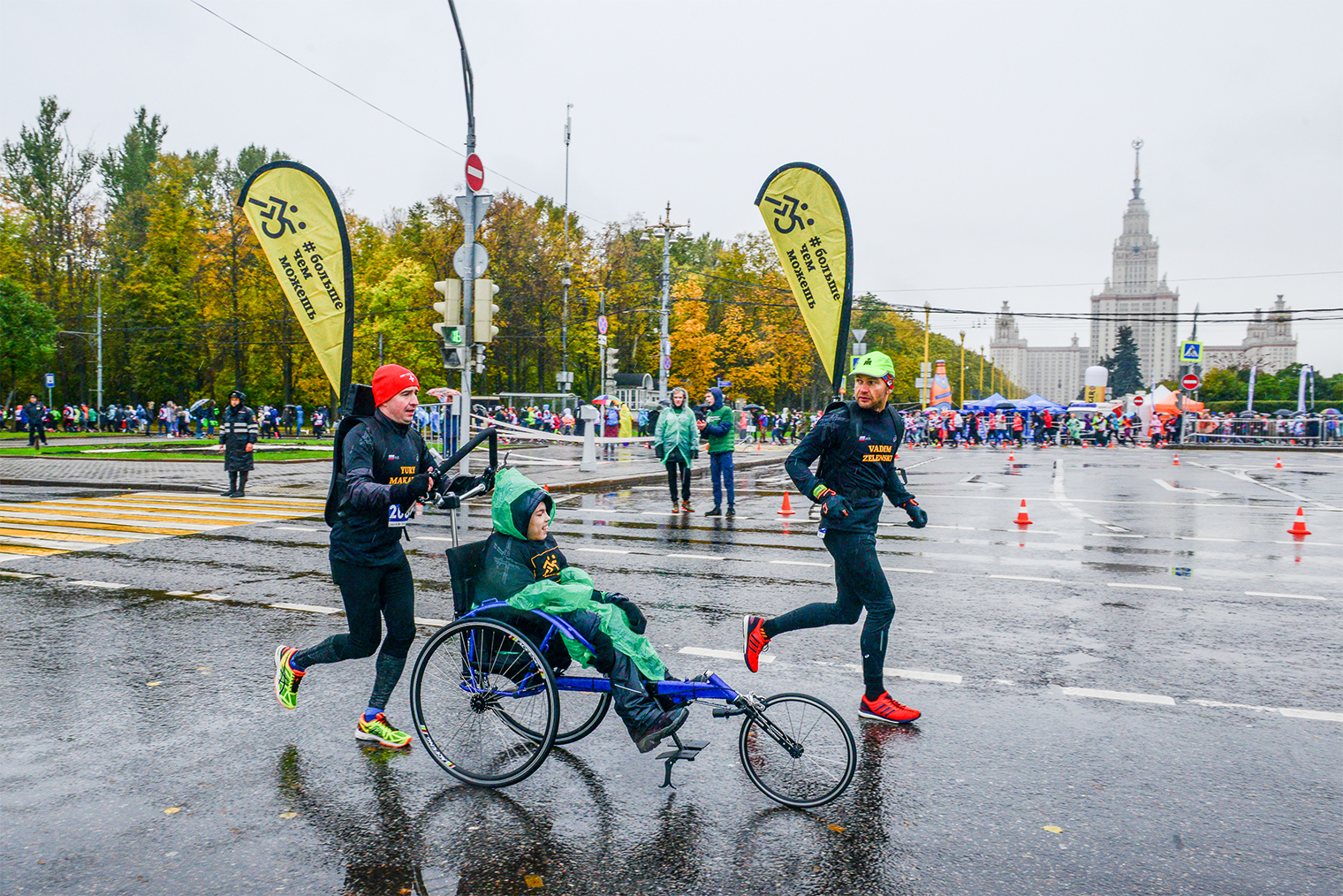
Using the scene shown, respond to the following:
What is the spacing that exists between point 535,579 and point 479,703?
64 centimetres

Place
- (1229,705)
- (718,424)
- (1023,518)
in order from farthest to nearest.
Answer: (718,424) → (1023,518) → (1229,705)

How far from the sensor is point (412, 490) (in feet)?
14.4

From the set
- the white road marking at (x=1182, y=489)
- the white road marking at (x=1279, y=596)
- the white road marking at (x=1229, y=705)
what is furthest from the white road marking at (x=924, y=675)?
the white road marking at (x=1182, y=489)

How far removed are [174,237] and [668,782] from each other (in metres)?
55.0

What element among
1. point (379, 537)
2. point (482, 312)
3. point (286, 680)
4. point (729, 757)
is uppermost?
point (482, 312)

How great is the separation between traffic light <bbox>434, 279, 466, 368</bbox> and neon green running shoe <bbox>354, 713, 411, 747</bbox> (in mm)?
12513

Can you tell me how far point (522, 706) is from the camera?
4293mm

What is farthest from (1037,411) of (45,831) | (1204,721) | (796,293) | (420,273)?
(45,831)

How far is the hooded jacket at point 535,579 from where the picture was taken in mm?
4090

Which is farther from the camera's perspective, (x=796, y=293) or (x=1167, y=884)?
(x=796, y=293)

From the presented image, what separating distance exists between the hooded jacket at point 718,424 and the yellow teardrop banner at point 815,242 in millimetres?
2891

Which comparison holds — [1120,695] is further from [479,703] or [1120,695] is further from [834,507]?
[479,703]

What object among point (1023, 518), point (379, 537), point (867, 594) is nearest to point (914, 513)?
point (867, 594)

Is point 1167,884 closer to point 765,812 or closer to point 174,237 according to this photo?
point 765,812
